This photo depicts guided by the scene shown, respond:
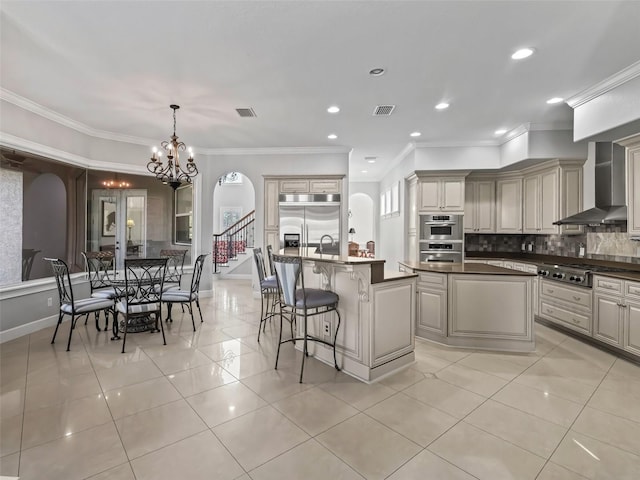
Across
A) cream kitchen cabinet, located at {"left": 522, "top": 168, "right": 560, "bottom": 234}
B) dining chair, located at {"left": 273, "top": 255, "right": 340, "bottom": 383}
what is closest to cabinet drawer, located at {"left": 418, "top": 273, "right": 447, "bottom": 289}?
dining chair, located at {"left": 273, "top": 255, "right": 340, "bottom": 383}

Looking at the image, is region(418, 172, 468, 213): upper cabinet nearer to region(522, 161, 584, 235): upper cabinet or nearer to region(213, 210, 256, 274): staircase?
region(522, 161, 584, 235): upper cabinet

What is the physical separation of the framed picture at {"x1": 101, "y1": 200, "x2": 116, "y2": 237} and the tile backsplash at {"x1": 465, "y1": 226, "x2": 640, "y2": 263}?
666 cm

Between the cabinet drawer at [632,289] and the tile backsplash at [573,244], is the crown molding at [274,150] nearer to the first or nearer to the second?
the tile backsplash at [573,244]

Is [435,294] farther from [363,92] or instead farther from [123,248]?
[123,248]

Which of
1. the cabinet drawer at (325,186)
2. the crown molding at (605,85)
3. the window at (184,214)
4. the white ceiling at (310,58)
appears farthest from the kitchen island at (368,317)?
the window at (184,214)

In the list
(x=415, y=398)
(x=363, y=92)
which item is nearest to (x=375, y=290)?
(x=415, y=398)

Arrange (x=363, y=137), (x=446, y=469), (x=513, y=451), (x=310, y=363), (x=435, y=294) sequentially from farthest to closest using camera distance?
(x=363, y=137) → (x=435, y=294) → (x=310, y=363) → (x=513, y=451) → (x=446, y=469)

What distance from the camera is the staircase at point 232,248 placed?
8781 mm

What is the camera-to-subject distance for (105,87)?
3.57m

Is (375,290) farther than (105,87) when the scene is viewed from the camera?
No

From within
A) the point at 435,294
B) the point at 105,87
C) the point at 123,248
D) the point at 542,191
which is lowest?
the point at 435,294

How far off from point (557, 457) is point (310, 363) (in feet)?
6.47

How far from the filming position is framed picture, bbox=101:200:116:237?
5.39m

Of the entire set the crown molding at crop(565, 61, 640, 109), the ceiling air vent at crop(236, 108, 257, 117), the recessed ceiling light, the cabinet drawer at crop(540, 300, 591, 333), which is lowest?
the cabinet drawer at crop(540, 300, 591, 333)
